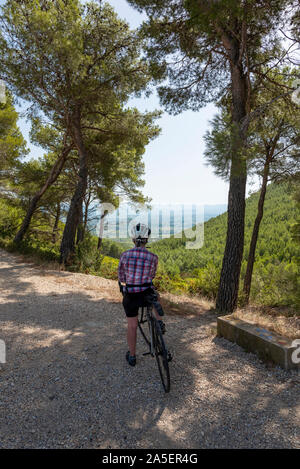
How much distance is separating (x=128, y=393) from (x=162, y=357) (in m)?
0.56

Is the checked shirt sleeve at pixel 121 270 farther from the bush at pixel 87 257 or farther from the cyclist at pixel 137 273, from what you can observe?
the bush at pixel 87 257

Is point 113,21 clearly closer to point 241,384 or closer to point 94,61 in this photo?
point 94,61

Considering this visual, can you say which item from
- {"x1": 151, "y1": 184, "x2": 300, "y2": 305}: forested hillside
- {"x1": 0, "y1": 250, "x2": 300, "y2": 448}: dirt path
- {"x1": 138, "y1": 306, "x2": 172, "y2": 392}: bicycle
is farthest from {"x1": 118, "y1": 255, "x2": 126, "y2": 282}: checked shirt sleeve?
{"x1": 151, "y1": 184, "x2": 300, "y2": 305}: forested hillside

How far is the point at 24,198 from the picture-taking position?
15922 millimetres

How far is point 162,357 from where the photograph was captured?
2986 millimetres

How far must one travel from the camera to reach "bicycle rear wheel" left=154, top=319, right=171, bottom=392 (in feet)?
9.55

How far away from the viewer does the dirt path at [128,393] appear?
7.75ft

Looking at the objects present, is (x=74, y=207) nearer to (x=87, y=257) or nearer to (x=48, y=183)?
(x=87, y=257)

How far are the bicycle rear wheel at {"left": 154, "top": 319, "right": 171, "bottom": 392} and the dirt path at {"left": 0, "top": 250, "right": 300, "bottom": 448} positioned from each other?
0.43 ft

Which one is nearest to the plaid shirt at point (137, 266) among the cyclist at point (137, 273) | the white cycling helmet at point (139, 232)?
the cyclist at point (137, 273)

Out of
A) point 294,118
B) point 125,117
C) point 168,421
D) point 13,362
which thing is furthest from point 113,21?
point 168,421

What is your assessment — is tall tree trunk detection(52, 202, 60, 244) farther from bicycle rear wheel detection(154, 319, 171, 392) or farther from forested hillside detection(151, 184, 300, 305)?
bicycle rear wheel detection(154, 319, 171, 392)

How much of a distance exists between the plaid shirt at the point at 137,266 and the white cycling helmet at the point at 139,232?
0.17 m

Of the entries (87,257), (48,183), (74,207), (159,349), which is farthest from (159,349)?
(48,183)
